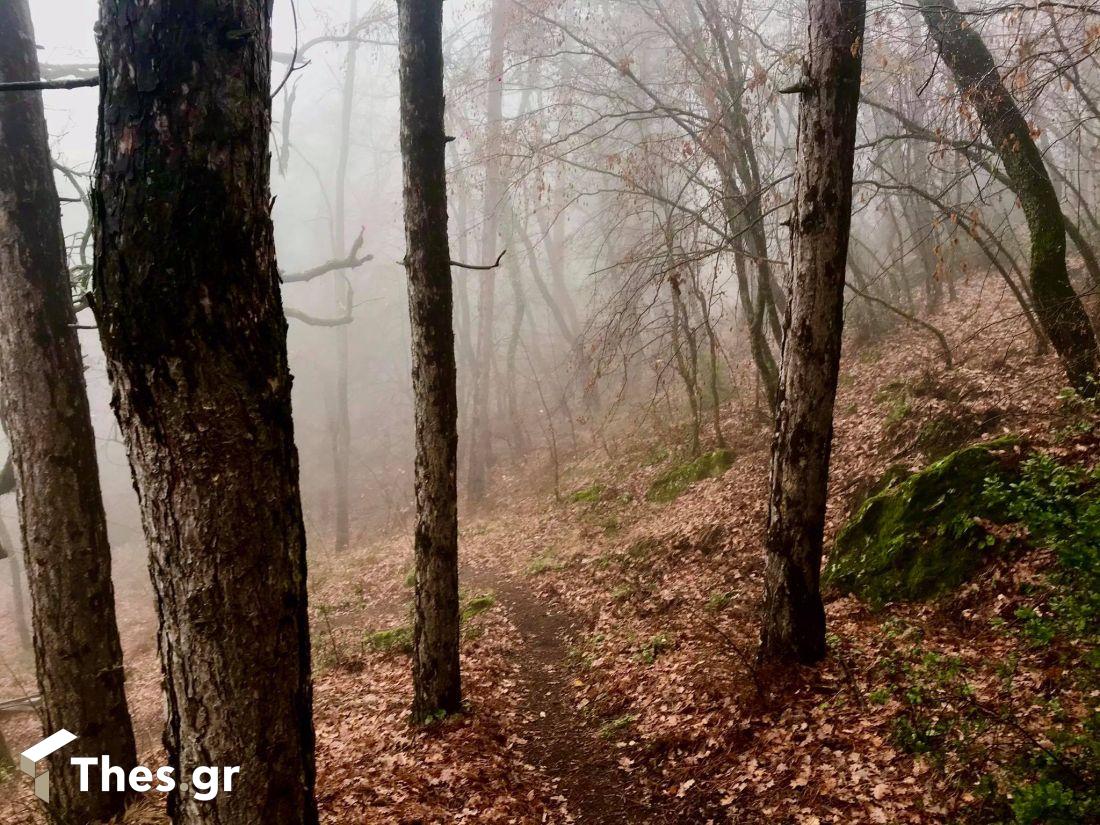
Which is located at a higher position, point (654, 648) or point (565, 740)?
point (654, 648)

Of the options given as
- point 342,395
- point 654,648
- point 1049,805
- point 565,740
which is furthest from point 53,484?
point 342,395

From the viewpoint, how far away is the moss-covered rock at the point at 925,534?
5773 millimetres

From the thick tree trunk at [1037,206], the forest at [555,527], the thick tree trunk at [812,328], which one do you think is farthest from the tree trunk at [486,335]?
the thick tree trunk at [812,328]

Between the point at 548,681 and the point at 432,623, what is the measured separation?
193 centimetres

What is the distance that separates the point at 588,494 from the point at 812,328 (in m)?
9.55

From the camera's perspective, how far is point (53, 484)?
4.66m

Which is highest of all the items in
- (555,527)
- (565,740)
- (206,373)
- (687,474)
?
(206,373)

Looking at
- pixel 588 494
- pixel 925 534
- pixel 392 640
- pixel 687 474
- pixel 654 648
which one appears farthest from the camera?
pixel 588 494

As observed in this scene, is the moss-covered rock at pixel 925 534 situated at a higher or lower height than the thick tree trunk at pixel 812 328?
lower

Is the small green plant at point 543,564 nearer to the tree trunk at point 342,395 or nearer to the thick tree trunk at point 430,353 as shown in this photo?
the thick tree trunk at point 430,353

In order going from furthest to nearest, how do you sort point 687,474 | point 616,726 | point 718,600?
point 687,474 → point 718,600 → point 616,726

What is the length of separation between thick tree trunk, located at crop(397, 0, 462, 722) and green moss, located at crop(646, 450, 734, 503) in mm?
6693

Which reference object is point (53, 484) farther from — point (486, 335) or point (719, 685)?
point (486, 335)

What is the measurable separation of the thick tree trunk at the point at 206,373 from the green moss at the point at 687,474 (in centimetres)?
992
